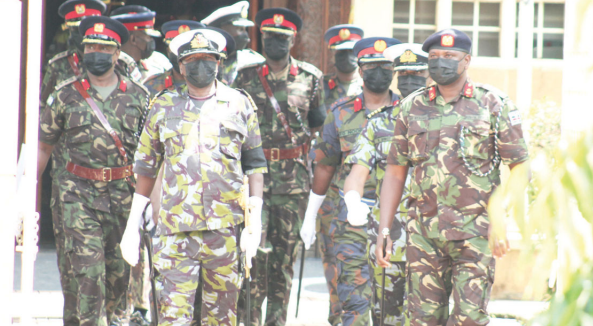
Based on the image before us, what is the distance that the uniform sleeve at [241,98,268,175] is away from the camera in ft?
16.8

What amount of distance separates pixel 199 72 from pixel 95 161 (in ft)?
4.88

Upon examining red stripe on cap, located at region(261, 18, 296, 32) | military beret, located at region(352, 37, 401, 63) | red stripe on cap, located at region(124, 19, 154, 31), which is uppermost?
red stripe on cap, located at region(124, 19, 154, 31)

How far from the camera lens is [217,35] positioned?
514 centimetres

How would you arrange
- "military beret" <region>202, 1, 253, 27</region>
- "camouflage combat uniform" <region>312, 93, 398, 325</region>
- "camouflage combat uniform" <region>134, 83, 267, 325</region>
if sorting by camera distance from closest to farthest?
"camouflage combat uniform" <region>134, 83, 267, 325</region> < "camouflage combat uniform" <region>312, 93, 398, 325</region> < "military beret" <region>202, 1, 253, 27</region>

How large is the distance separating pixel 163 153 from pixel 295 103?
6.19 feet

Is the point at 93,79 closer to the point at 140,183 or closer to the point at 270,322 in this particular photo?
the point at 140,183

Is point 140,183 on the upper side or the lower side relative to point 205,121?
lower

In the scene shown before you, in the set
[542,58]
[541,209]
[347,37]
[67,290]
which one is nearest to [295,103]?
[347,37]

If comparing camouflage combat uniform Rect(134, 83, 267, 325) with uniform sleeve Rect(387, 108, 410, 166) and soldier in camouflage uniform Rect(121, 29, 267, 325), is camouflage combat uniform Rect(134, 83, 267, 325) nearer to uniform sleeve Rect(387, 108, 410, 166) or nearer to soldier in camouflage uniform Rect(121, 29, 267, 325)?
soldier in camouflage uniform Rect(121, 29, 267, 325)

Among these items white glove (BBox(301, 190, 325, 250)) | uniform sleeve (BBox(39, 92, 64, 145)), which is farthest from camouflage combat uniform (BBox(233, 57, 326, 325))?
uniform sleeve (BBox(39, 92, 64, 145))

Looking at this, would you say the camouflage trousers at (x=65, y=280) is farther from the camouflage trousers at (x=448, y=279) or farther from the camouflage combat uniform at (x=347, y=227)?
the camouflage trousers at (x=448, y=279)

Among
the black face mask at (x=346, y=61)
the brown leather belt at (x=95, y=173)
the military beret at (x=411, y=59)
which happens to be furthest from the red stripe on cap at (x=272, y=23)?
the brown leather belt at (x=95, y=173)

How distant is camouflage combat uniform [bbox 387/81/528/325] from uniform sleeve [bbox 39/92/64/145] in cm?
268

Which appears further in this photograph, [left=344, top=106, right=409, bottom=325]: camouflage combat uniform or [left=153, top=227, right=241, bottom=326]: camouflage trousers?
[left=344, top=106, right=409, bottom=325]: camouflage combat uniform
